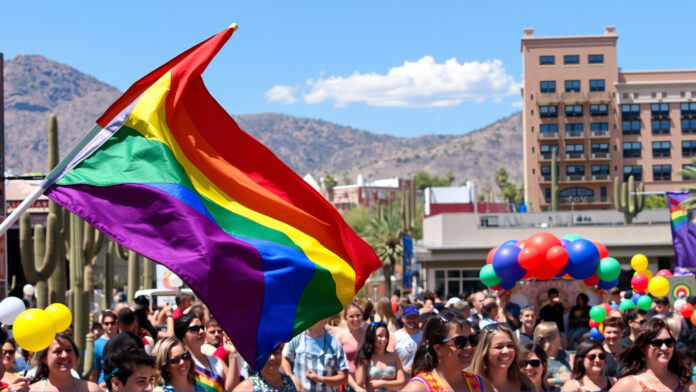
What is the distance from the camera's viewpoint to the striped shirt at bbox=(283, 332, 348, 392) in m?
8.52

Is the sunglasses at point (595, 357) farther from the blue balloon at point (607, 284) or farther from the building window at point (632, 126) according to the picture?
the building window at point (632, 126)

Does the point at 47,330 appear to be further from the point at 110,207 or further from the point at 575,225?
the point at 575,225

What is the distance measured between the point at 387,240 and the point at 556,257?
111ft

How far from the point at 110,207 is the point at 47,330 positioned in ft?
5.90

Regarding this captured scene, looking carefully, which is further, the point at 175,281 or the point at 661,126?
the point at 661,126

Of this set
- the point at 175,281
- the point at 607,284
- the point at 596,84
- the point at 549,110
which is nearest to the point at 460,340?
the point at 607,284

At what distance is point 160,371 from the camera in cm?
→ 681

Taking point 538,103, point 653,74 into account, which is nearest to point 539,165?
point 538,103

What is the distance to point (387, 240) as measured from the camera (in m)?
49.0

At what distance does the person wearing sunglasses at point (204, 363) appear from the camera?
25.5ft

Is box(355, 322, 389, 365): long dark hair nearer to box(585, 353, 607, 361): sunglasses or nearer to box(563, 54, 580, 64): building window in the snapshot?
box(585, 353, 607, 361): sunglasses

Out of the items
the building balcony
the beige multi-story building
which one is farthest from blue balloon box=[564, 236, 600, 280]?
the building balcony

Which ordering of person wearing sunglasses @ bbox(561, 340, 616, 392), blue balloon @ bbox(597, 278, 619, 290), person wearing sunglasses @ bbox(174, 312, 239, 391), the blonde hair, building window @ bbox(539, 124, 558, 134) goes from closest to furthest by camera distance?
person wearing sunglasses @ bbox(561, 340, 616, 392) < person wearing sunglasses @ bbox(174, 312, 239, 391) < the blonde hair < blue balloon @ bbox(597, 278, 619, 290) < building window @ bbox(539, 124, 558, 134)

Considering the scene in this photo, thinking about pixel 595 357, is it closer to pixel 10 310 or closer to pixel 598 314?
pixel 598 314
